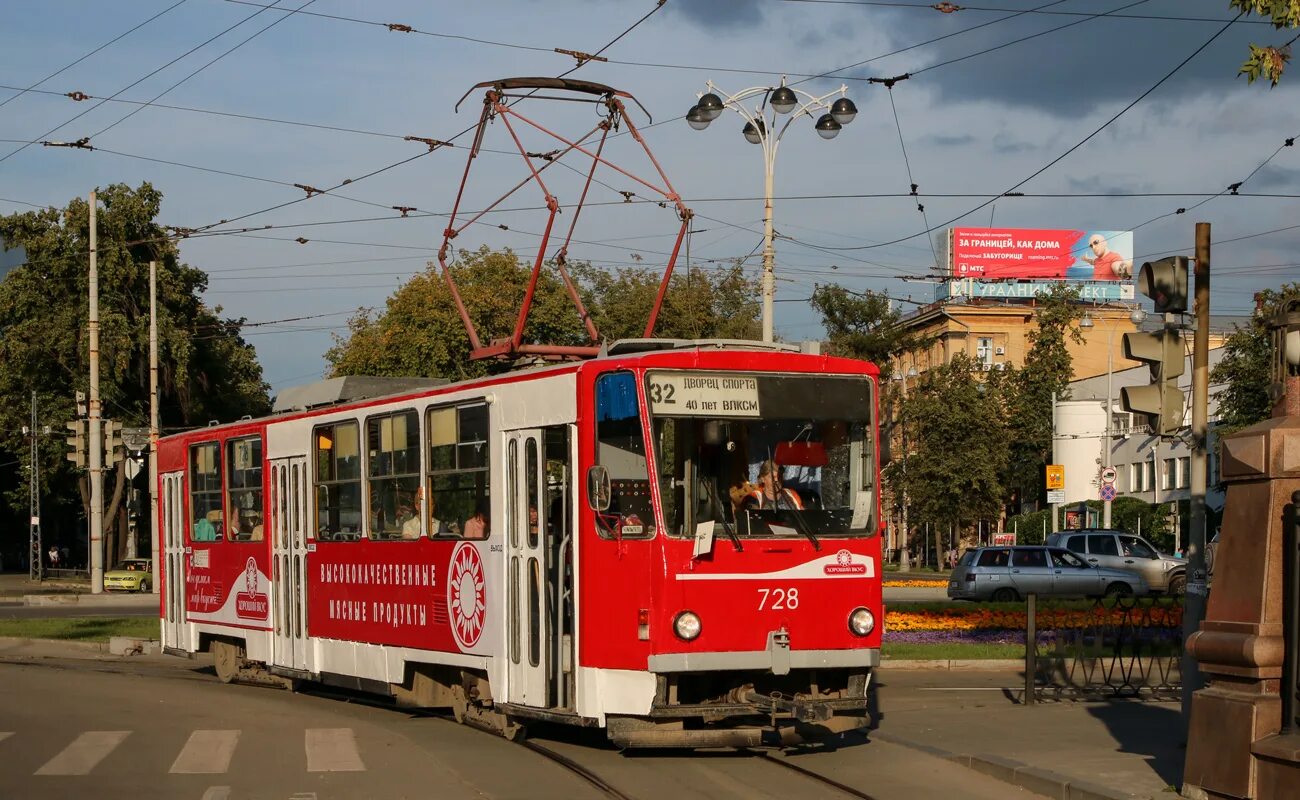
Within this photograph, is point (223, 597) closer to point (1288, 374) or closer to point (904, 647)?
point (904, 647)

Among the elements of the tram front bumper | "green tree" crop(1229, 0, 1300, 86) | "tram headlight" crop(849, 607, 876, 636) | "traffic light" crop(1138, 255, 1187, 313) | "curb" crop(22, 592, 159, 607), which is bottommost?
"curb" crop(22, 592, 159, 607)

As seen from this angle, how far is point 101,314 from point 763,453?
4950 centimetres

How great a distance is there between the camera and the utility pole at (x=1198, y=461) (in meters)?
13.0

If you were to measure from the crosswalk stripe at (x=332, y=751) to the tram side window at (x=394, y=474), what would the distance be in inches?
77.6

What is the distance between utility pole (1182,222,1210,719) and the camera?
12953 mm

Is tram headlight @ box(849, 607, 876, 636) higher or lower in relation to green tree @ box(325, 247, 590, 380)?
lower

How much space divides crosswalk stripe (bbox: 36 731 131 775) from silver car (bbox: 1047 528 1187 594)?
29.5m

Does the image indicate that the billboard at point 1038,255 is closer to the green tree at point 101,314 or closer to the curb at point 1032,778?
the green tree at point 101,314

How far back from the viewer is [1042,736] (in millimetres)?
13672

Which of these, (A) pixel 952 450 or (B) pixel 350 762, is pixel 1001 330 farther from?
(B) pixel 350 762

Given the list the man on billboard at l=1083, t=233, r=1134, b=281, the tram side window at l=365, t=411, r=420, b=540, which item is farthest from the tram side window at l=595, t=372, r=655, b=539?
the man on billboard at l=1083, t=233, r=1134, b=281

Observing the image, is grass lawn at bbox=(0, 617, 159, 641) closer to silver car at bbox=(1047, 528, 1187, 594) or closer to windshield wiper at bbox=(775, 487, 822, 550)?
windshield wiper at bbox=(775, 487, 822, 550)

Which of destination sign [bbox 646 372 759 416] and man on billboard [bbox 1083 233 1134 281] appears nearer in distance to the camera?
destination sign [bbox 646 372 759 416]

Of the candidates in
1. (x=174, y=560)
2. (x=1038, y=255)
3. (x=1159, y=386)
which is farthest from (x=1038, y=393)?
(x=1159, y=386)
